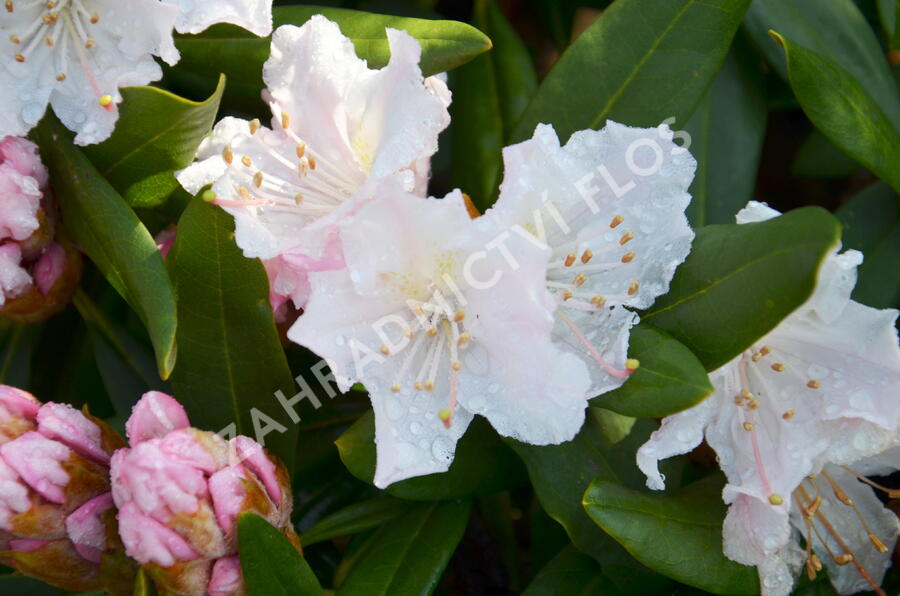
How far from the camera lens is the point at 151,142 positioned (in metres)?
1.24

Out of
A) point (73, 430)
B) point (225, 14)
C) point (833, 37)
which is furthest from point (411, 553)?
point (833, 37)

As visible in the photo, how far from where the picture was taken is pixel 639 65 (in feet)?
4.34

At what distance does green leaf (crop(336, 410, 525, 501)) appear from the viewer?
122cm

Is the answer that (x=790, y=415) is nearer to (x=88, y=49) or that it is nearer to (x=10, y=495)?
(x=10, y=495)

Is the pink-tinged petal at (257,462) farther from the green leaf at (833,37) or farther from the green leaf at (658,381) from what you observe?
the green leaf at (833,37)

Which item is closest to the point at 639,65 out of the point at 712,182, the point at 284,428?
the point at 712,182

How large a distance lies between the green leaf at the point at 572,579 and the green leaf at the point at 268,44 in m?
0.65

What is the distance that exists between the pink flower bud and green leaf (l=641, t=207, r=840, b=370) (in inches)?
19.1

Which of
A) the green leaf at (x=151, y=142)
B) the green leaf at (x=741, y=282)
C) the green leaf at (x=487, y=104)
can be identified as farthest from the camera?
the green leaf at (x=487, y=104)

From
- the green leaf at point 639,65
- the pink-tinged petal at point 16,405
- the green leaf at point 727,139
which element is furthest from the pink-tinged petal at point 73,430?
the green leaf at point 727,139

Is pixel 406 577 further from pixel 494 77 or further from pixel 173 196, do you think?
pixel 494 77

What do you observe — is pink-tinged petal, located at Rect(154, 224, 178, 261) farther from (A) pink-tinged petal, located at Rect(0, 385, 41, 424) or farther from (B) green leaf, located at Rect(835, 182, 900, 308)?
(B) green leaf, located at Rect(835, 182, 900, 308)

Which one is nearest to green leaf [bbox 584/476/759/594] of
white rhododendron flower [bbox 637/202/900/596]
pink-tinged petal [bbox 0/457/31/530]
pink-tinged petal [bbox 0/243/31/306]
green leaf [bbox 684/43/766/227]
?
white rhododendron flower [bbox 637/202/900/596]

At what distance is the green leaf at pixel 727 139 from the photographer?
152cm
